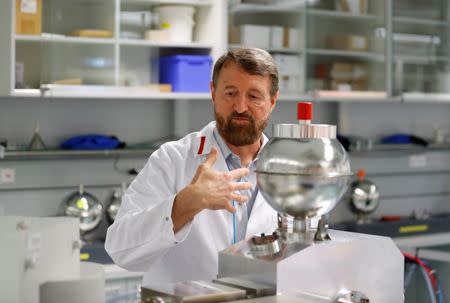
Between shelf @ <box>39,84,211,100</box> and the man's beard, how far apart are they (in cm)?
186

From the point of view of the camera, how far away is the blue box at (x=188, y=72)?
4336 millimetres

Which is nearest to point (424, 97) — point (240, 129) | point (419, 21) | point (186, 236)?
point (419, 21)

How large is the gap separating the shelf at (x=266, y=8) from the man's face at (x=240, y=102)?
231 cm

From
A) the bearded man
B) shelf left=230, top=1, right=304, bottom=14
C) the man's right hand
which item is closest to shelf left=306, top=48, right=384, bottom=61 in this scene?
shelf left=230, top=1, right=304, bottom=14

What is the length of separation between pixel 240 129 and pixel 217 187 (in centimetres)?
56

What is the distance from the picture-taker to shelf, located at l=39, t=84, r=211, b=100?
3.97 m

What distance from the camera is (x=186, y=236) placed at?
2035 mm

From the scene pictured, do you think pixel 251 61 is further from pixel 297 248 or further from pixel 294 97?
pixel 294 97

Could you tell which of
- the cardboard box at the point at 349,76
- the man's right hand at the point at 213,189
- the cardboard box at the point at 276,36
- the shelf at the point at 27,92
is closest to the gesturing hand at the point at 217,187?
the man's right hand at the point at 213,189

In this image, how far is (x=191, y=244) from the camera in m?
2.21

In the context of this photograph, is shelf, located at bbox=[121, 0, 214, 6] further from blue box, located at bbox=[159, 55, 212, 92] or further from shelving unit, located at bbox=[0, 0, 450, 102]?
blue box, located at bbox=[159, 55, 212, 92]

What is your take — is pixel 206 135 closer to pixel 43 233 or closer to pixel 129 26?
pixel 43 233

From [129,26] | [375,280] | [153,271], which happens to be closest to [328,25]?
[129,26]

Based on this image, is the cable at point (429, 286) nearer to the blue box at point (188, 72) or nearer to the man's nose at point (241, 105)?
the blue box at point (188, 72)
